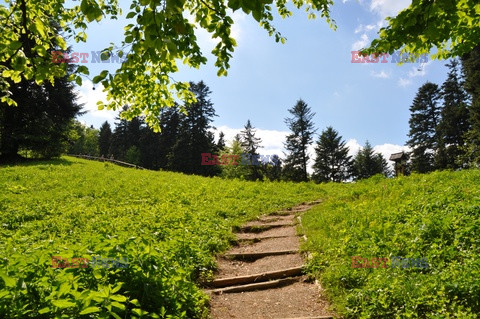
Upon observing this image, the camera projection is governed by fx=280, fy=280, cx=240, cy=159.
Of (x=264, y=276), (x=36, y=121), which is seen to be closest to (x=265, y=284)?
(x=264, y=276)

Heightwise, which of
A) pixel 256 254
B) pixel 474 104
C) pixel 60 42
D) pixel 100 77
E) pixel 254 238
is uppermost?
pixel 474 104

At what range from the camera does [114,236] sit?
4.29m

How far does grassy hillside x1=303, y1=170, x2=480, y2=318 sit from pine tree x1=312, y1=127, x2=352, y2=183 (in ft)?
147

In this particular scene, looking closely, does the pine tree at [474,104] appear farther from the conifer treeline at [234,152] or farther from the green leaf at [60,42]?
the green leaf at [60,42]

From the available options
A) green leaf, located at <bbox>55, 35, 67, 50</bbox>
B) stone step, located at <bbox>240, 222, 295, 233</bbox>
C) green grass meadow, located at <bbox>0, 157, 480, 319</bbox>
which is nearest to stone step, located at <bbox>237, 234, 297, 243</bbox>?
green grass meadow, located at <bbox>0, 157, 480, 319</bbox>

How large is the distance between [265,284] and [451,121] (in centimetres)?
Answer: 4754

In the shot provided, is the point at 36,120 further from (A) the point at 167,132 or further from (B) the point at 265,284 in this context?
(A) the point at 167,132

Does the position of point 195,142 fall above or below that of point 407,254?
above

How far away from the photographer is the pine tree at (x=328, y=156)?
5247 centimetres

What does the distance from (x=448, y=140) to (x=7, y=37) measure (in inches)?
2038

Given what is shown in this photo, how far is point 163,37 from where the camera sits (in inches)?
100.0

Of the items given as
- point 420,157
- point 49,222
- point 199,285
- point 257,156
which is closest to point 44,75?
point 199,285

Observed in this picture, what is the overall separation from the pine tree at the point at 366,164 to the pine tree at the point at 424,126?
9.92m

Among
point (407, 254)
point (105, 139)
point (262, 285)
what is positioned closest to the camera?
point (407, 254)
